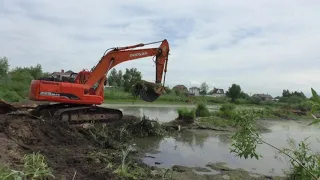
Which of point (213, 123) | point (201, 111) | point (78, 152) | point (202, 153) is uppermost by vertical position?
point (201, 111)

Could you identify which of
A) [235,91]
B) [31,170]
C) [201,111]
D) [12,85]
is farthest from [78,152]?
[235,91]

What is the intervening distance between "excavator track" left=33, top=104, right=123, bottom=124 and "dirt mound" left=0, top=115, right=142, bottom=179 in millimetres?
1534

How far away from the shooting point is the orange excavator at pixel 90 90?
12.0 m

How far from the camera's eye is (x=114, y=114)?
13.9 metres

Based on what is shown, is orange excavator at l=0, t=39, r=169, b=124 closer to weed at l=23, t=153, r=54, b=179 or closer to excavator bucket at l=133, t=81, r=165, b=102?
excavator bucket at l=133, t=81, r=165, b=102

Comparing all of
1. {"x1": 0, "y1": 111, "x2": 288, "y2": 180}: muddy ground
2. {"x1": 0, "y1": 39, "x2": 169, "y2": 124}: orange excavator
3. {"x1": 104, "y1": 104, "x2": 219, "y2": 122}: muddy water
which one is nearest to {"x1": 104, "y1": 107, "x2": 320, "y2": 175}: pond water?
{"x1": 0, "y1": 111, "x2": 288, "y2": 180}: muddy ground

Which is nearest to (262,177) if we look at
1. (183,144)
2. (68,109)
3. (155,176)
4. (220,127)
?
(155,176)

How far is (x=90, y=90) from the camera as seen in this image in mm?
13398

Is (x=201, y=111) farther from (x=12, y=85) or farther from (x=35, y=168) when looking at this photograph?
(x=12, y=85)

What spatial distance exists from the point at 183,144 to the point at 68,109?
4.42m

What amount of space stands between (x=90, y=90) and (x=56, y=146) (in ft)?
17.8

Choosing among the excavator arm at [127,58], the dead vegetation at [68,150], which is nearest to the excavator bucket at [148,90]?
the excavator arm at [127,58]

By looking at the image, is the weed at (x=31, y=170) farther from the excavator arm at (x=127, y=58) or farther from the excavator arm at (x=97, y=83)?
the excavator arm at (x=127, y=58)

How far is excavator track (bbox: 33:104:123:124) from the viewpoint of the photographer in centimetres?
1207
